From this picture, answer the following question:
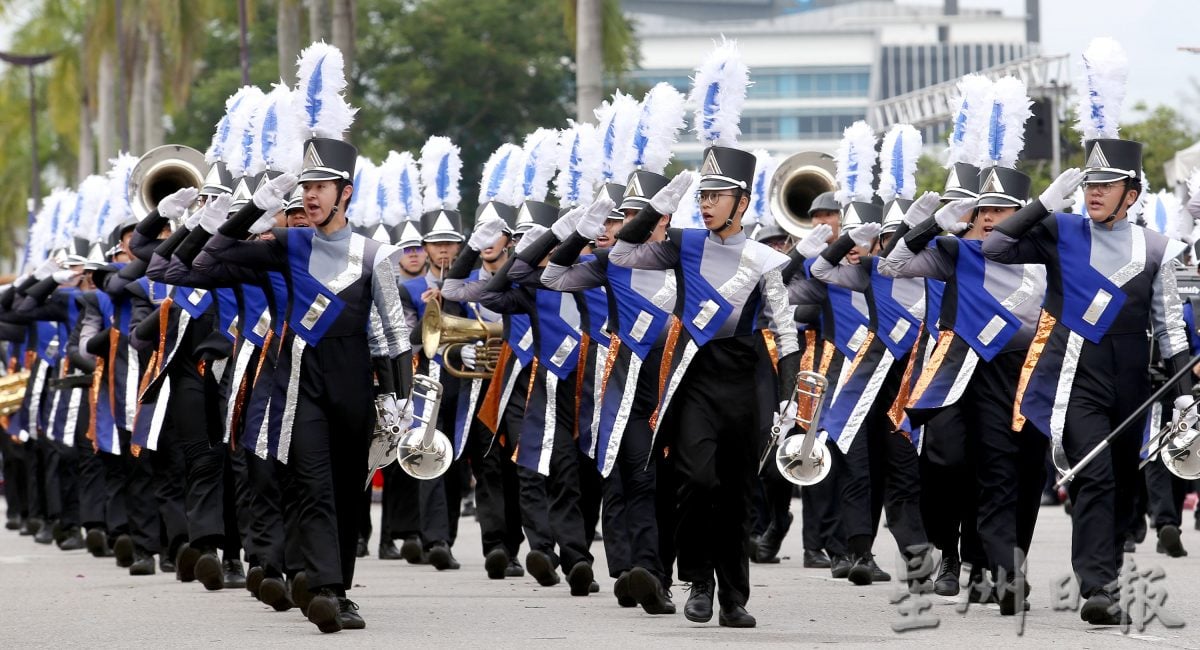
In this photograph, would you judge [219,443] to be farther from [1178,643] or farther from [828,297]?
[1178,643]

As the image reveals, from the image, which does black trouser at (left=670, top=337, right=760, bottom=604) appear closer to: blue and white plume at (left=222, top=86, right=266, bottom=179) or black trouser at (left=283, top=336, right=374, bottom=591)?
black trouser at (left=283, top=336, right=374, bottom=591)

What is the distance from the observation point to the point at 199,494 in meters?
12.9

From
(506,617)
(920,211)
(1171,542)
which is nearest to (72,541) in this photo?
(506,617)

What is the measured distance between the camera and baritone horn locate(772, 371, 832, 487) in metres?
10.6

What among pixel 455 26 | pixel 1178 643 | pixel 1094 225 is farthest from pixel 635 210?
pixel 455 26

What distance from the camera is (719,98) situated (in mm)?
10680

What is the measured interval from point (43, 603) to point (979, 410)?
16.3ft

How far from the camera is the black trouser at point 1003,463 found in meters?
10.7

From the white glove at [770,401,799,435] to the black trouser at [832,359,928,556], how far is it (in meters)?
2.75

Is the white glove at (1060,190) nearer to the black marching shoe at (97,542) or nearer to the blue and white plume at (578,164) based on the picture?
the blue and white plume at (578,164)

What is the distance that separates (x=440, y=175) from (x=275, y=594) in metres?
6.12

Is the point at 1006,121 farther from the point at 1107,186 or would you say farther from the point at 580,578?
the point at 580,578

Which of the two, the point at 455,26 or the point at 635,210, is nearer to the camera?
the point at 635,210

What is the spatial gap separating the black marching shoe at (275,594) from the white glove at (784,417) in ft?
7.95
